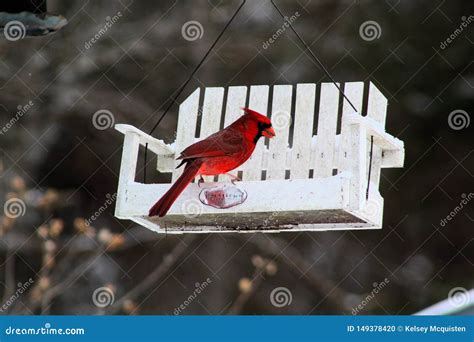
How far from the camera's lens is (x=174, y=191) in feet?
9.78

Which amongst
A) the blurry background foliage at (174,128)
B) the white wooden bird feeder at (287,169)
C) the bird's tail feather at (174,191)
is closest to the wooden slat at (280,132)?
the white wooden bird feeder at (287,169)

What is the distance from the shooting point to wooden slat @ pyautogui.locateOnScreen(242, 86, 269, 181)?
11.0 feet

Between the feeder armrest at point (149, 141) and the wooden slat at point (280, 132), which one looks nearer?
the wooden slat at point (280, 132)

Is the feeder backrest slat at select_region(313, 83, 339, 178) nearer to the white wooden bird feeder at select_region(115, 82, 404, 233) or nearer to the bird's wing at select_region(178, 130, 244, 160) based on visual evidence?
the white wooden bird feeder at select_region(115, 82, 404, 233)

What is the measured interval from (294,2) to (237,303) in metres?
2.14

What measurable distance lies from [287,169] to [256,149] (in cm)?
13

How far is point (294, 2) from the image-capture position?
685cm

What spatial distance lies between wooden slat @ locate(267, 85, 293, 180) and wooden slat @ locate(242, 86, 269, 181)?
37mm

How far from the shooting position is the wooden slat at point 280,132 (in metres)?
3.30

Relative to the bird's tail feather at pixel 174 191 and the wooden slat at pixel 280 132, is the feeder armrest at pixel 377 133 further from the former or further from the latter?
the bird's tail feather at pixel 174 191

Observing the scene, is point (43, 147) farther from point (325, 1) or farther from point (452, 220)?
point (452, 220)

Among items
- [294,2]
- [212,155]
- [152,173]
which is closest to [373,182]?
[212,155]

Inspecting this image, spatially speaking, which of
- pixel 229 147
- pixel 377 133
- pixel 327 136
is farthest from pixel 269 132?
pixel 377 133

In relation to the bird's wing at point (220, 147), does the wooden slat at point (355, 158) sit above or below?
above
